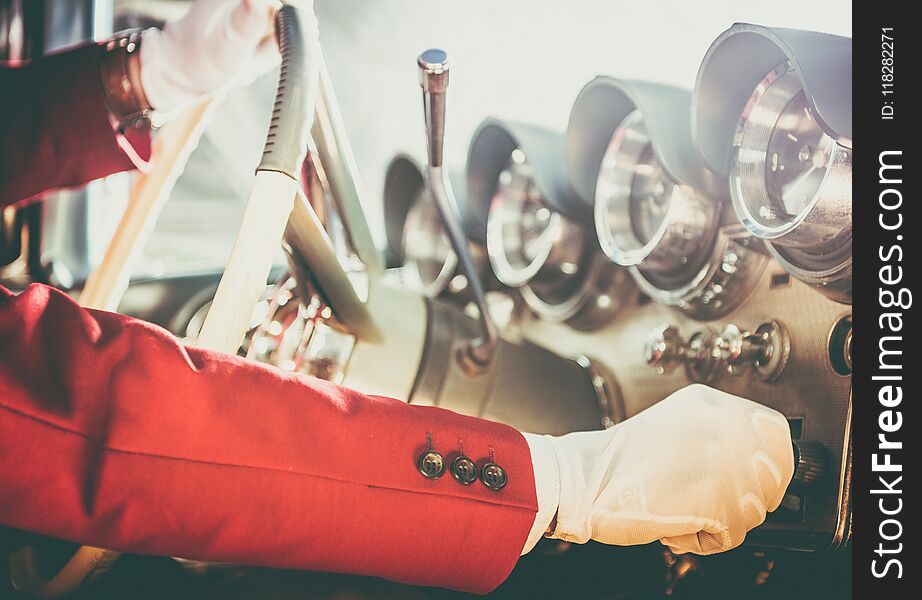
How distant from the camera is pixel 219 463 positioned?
0.57 meters

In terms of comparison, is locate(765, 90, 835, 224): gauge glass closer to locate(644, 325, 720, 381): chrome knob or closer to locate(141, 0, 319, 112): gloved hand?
locate(644, 325, 720, 381): chrome knob

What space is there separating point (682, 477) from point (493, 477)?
0.59 feet

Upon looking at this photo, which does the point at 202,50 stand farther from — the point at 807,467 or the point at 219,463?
the point at 807,467

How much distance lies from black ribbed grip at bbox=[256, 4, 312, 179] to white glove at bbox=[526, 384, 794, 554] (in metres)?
0.37

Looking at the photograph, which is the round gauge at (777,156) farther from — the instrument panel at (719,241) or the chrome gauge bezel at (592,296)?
the chrome gauge bezel at (592,296)

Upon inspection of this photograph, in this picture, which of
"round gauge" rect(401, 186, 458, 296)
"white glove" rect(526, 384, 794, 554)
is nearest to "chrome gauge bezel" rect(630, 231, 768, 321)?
"white glove" rect(526, 384, 794, 554)

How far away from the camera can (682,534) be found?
2.23 feet

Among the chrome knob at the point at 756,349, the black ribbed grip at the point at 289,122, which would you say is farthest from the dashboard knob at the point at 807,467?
the black ribbed grip at the point at 289,122

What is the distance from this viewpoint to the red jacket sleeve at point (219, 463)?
54cm

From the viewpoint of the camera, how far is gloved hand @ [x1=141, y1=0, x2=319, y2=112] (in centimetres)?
107

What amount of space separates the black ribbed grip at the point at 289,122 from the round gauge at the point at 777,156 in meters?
0.49

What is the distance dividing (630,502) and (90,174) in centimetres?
100
